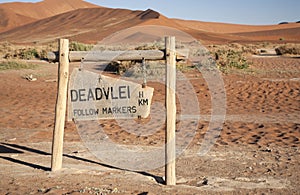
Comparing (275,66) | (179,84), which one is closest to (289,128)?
(179,84)

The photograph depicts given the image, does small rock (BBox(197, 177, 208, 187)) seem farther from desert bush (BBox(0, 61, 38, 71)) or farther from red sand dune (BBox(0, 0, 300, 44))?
red sand dune (BBox(0, 0, 300, 44))

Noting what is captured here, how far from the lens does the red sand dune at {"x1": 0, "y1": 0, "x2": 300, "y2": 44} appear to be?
2501 inches

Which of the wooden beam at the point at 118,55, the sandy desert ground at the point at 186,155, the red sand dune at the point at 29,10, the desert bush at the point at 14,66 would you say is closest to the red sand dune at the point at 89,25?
the red sand dune at the point at 29,10

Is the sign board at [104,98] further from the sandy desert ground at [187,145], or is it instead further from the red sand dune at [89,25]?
the red sand dune at [89,25]

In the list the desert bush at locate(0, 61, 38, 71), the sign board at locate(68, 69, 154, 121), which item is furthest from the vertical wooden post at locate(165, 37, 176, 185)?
the desert bush at locate(0, 61, 38, 71)

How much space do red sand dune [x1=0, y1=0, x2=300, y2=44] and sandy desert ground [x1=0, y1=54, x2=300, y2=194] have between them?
41841mm

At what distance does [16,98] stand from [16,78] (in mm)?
4493

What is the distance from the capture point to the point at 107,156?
7465mm

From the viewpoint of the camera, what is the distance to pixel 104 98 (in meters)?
6.19

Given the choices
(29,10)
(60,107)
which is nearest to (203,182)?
(60,107)

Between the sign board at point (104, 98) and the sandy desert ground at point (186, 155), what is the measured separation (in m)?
0.92

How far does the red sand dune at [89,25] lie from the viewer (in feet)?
208

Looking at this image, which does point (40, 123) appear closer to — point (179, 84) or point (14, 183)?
point (14, 183)

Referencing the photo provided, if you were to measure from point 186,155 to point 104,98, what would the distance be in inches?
82.8
